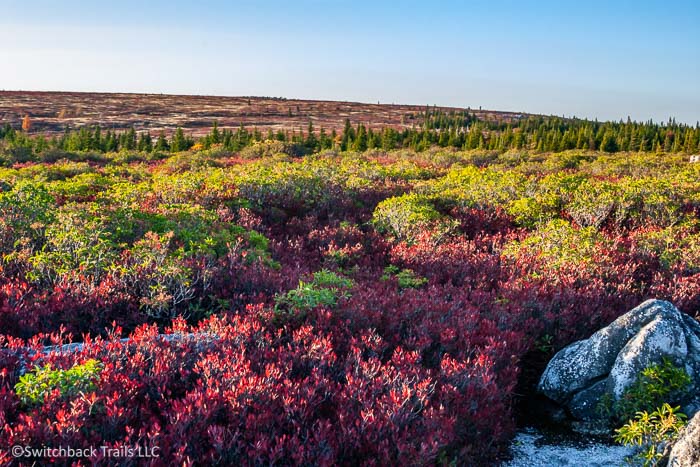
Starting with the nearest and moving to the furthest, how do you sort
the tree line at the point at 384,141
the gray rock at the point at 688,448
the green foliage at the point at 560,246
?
the gray rock at the point at 688,448
the green foliage at the point at 560,246
the tree line at the point at 384,141

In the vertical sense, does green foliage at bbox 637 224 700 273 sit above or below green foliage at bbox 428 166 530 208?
below

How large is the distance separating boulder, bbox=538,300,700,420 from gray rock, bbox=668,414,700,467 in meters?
1.38

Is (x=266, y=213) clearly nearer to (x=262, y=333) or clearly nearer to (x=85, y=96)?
(x=262, y=333)

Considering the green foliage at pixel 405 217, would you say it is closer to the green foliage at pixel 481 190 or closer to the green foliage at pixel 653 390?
the green foliage at pixel 481 190

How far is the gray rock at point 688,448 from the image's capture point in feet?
9.68

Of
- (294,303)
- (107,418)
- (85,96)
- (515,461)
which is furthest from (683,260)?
(85,96)

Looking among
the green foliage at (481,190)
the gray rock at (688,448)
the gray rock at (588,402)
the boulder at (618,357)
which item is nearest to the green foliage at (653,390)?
the boulder at (618,357)

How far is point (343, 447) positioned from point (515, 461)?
1636 millimetres

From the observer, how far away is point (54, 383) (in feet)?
10.1

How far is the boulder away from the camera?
15.1ft

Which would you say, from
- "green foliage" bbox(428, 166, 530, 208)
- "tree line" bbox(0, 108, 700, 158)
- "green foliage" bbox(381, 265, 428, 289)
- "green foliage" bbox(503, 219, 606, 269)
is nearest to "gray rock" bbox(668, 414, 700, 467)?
"green foliage" bbox(381, 265, 428, 289)

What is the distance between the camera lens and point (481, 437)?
3.76 meters

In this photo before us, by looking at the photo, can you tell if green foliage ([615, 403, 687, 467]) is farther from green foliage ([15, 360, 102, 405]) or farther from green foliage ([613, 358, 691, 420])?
green foliage ([15, 360, 102, 405])

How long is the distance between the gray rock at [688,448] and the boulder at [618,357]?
1376 mm
